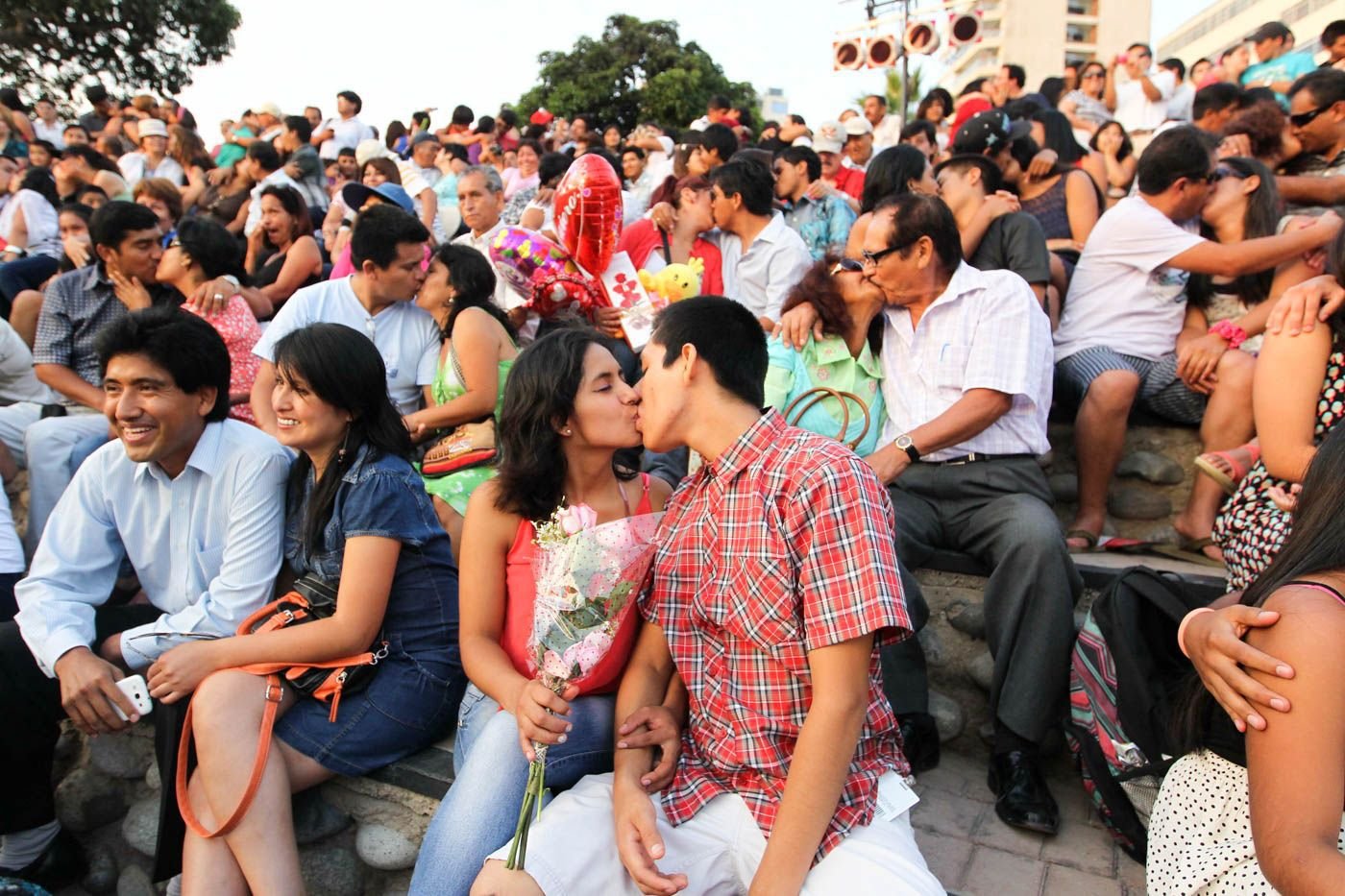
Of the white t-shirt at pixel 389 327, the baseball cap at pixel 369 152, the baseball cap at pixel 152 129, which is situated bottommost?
the white t-shirt at pixel 389 327

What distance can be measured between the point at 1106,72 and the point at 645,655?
10801 millimetres

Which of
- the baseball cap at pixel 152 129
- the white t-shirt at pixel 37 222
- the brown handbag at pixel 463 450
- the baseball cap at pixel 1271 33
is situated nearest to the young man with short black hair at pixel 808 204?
the brown handbag at pixel 463 450

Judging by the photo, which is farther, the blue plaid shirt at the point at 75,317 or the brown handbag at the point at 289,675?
the blue plaid shirt at the point at 75,317

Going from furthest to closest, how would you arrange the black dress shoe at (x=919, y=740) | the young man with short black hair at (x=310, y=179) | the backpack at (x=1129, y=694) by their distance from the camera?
the young man with short black hair at (x=310, y=179)
the black dress shoe at (x=919, y=740)
the backpack at (x=1129, y=694)

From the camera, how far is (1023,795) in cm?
255

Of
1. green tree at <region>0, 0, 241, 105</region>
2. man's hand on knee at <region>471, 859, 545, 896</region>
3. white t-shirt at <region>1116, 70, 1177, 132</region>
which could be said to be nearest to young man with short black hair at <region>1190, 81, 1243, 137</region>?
white t-shirt at <region>1116, 70, 1177, 132</region>

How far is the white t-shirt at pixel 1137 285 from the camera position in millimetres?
3908

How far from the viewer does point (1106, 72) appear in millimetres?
10273

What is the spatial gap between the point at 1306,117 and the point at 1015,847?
16.1 feet

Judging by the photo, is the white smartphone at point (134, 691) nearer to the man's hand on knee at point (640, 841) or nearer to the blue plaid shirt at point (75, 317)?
the man's hand on knee at point (640, 841)

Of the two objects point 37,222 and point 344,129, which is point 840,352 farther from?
point 344,129

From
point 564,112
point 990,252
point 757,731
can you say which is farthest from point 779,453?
point 564,112

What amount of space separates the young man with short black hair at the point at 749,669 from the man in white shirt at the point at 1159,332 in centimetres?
219

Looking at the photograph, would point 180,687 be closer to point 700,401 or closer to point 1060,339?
point 700,401
